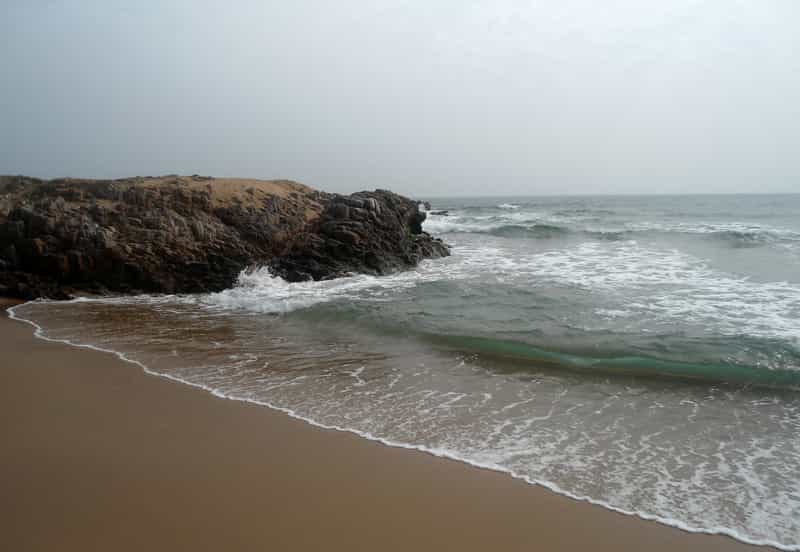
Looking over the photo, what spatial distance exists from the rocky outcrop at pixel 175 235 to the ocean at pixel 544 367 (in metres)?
0.89

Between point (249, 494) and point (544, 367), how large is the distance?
4.22 metres

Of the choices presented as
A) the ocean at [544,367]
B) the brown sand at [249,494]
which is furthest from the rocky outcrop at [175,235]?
the brown sand at [249,494]

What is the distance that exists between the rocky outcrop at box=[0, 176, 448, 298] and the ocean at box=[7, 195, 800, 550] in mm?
888

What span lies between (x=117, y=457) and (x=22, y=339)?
17.3 feet

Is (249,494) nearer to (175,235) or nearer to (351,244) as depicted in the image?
(175,235)

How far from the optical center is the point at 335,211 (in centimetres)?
1466

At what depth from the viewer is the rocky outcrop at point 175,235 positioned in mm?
11438

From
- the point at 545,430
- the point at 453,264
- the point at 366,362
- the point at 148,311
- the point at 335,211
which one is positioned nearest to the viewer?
the point at 545,430

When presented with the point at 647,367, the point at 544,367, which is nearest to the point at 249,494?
the point at 544,367

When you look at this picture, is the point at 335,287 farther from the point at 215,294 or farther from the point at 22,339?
the point at 22,339

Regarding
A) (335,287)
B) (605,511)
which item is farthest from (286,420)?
(335,287)

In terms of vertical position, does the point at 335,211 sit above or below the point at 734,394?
above

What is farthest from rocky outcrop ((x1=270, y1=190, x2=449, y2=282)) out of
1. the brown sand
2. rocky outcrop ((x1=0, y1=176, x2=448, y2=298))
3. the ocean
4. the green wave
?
the brown sand

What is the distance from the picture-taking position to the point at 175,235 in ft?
40.2
